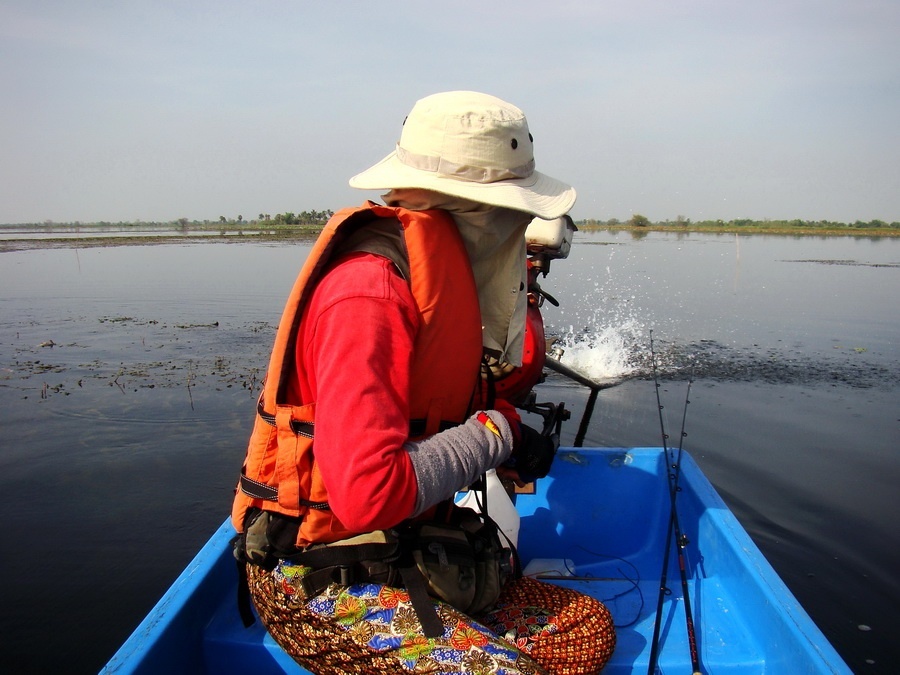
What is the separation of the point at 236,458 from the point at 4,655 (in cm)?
243

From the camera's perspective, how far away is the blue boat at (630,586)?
2217 mm

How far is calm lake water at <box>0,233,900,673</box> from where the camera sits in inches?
148

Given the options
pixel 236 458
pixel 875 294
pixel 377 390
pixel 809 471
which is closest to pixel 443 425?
pixel 377 390

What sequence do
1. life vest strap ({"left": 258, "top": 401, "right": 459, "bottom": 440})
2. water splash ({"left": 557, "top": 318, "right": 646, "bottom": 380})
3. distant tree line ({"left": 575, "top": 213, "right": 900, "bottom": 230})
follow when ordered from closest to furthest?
1. life vest strap ({"left": 258, "top": 401, "right": 459, "bottom": 440})
2. water splash ({"left": 557, "top": 318, "right": 646, "bottom": 380})
3. distant tree line ({"left": 575, "top": 213, "right": 900, "bottom": 230})

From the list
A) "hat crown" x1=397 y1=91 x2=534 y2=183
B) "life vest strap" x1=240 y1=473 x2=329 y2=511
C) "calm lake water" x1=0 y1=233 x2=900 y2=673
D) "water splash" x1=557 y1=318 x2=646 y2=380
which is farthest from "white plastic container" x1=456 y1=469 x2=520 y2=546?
"water splash" x1=557 y1=318 x2=646 y2=380

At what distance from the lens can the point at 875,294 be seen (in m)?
15.1

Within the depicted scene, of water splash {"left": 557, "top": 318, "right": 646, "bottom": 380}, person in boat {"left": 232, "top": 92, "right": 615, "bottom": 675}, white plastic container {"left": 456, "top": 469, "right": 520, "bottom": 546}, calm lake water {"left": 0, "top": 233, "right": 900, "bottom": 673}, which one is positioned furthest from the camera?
water splash {"left": 557, "top": 318, "right": 646, "bottom": 380}

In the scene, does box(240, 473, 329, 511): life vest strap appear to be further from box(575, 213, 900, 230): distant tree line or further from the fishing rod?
box(575, 213, 900, 230): distant tree line

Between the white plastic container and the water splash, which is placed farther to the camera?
the water splash

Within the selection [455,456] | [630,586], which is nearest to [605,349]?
[630,586]

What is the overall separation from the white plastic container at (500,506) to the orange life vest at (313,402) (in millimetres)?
1393

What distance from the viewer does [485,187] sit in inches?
71.5

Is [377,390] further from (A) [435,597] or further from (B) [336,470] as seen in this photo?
(A) [435,597]

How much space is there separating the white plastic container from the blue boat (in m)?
0.30
